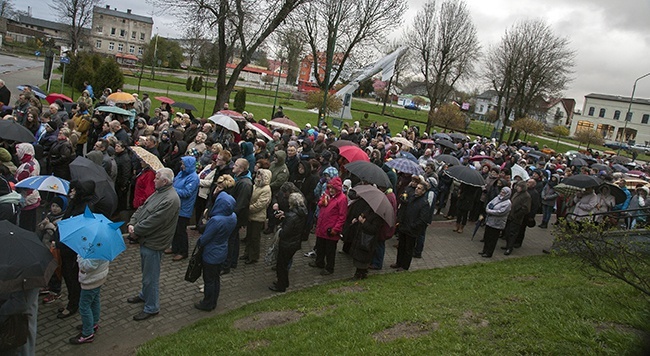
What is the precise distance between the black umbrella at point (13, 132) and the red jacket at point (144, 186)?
2.13 m

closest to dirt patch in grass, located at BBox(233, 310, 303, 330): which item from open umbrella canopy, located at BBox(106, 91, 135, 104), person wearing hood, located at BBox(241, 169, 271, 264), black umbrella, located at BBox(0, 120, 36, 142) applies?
person wearing hood, located at BBox(241, 169, 271, 264)

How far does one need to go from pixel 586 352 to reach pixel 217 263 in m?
4.59

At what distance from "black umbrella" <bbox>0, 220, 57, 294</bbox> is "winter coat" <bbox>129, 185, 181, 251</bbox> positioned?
6.20 ft

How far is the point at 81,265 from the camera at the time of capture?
17.0 ft

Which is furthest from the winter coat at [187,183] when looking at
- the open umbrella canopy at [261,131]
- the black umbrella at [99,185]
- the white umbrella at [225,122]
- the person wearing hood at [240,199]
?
the open umbrella canopy at [261,131]

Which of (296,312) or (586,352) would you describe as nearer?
(586,352)

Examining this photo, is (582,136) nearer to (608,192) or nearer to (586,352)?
(608,192)

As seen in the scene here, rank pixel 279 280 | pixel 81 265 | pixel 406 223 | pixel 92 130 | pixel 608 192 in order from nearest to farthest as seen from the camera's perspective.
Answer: pixel 81 265 < pixel 279 280 < pixel 406 223 < pixel 608 192 < pixel 92 130

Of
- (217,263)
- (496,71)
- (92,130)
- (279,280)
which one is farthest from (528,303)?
(496,71)

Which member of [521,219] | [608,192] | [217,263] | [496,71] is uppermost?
[496,71]

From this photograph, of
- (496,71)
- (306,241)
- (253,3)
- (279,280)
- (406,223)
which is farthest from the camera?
(496,71)

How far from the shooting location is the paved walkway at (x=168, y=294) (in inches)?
216

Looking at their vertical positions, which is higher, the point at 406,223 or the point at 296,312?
the point at 406,223

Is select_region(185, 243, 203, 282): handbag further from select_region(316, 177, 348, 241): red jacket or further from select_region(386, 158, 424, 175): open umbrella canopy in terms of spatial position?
select_region(386, 158, 424, 175): open umbrella canopy
